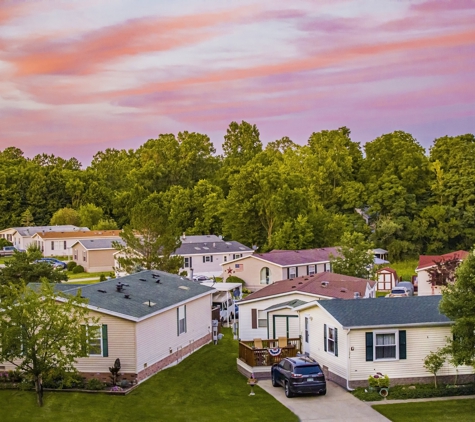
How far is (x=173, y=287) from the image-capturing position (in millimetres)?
35500

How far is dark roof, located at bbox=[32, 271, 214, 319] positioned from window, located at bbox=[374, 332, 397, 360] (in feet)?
30.1

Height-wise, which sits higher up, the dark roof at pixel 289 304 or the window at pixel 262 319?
the dark roof at pixel 289 304

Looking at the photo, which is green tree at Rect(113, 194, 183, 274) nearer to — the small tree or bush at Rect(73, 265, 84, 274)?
the small tree

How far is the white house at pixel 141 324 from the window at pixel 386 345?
29.1 feet

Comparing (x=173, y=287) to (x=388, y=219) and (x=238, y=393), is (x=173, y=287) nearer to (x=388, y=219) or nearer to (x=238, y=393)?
(x=238, y=393)

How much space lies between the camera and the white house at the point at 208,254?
247 feet

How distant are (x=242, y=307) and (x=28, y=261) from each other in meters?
16.9

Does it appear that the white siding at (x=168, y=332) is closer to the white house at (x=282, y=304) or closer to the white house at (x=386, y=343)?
the white house at (x=282, y=304)

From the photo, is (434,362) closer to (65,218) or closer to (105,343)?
(105,343)

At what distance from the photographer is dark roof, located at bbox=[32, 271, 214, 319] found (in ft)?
92.5

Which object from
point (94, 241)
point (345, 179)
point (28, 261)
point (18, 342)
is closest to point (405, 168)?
point (345, 179)

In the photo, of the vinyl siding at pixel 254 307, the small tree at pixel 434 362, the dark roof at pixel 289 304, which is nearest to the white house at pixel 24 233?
the vinyl siding at pixel 254 307

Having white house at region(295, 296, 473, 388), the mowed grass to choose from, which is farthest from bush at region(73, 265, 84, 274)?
white house at region(295, 296, 473, 388)

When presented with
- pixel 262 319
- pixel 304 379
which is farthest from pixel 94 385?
pixel 262 319
